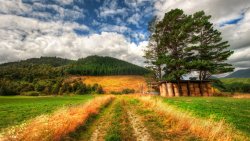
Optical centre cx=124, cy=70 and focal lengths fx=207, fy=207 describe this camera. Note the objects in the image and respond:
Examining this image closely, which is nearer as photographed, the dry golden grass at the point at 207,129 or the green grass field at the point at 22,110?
the dry golden grass at the point at 207,129

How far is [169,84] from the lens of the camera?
48.7 metres

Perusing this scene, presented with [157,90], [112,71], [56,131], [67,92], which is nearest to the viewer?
[56,131]

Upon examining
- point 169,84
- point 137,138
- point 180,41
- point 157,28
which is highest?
point 157,28

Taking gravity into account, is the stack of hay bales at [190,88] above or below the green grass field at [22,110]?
above

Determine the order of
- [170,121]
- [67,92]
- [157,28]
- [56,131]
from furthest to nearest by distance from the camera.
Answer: [67,92]
[157,28]
[170,121]
[56,131]

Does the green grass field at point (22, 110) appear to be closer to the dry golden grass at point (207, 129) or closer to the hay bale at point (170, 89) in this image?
the dry golden grass at point (207, 129)

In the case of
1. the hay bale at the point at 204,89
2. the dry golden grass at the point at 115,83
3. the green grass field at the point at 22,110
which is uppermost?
the dry golden grass at the point at 115,83

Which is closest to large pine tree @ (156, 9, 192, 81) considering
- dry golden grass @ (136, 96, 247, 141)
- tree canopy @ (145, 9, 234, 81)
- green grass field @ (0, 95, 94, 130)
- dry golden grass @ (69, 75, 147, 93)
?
tree canopy @ (145, 9, 234, 81)

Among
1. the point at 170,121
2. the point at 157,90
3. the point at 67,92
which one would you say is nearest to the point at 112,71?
the point at 67,92

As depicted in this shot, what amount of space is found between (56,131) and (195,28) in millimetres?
45571

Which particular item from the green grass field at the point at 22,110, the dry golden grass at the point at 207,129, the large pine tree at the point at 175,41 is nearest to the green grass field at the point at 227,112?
the dry golden grass at the point at 207,129

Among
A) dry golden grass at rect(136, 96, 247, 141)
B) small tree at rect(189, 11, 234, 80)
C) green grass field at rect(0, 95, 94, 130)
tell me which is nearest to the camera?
dry golden grass at rect(136, 96, 247, 141)

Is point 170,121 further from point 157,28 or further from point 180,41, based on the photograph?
point 157,28

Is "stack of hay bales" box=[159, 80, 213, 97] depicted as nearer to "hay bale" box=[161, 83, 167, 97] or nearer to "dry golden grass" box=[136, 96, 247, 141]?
"hay bale" box=[161, 83, 167, 97]
